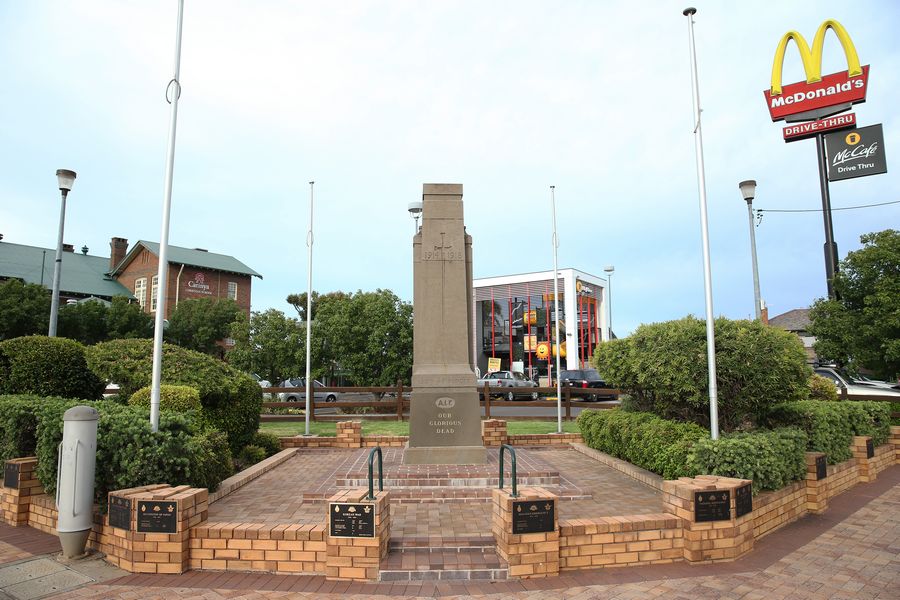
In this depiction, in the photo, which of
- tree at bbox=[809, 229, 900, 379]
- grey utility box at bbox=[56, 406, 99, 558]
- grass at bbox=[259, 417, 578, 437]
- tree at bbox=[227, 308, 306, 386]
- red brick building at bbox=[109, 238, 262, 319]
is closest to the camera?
grey utility box at bbox=[56, 406, 99, 558]

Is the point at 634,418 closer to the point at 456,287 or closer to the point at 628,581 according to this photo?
the point at 456,287

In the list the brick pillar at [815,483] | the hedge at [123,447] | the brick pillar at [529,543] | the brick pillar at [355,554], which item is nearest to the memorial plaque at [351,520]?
the brick pillar at [355,554]

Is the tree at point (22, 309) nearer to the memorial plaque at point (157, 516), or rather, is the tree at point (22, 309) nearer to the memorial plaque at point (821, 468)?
the memorial plaque at point (157, 516)

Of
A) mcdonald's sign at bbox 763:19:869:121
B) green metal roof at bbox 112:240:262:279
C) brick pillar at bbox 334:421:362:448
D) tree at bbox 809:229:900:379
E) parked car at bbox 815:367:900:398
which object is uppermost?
mcdonald's sign at bbox 763:19:869:121

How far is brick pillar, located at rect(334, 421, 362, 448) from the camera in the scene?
11.6 metres

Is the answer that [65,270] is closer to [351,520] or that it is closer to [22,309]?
[22,309]

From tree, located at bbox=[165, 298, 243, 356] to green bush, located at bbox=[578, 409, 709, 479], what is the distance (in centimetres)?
3026

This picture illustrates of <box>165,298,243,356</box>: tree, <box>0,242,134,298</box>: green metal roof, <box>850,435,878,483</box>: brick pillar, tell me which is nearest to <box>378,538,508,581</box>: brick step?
<box>850,435,878,483</box>: brick pillar

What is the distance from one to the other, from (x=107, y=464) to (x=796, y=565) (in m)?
7.06

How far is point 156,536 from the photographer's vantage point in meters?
4.94

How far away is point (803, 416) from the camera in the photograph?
27.3 feet

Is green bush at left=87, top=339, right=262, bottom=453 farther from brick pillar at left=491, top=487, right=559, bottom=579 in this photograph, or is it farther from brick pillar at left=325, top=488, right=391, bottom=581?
brick pillar at left=491, top=487, right=559, bottom=579

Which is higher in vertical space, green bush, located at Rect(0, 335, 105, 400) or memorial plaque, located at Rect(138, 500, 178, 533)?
green bush, located at Rect(0, 335, 105, 400)

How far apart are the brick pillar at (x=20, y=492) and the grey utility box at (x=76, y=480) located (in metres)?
1.52
